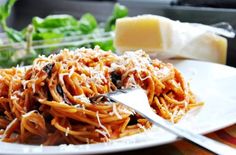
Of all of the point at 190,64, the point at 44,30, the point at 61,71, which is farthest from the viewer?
the point at 44,30

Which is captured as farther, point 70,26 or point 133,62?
point 70,26

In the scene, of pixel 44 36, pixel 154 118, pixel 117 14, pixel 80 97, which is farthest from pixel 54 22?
pixel 154 118

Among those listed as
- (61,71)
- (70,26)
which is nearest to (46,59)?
(61,71)

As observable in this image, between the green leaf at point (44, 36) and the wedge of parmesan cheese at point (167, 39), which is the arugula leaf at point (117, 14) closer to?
the green leaf at point (44, 36)

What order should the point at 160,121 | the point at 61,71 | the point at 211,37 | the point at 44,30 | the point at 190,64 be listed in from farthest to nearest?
the point at 44,30
the point at 211,37
the point at 190,64
the point at 61,71
the point at 160,121

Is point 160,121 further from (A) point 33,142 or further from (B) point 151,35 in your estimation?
(B) point 151,35

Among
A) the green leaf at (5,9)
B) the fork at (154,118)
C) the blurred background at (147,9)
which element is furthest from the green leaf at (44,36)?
the fork at (154,118)

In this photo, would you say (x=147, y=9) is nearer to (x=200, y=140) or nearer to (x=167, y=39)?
(x=167, y=39)
